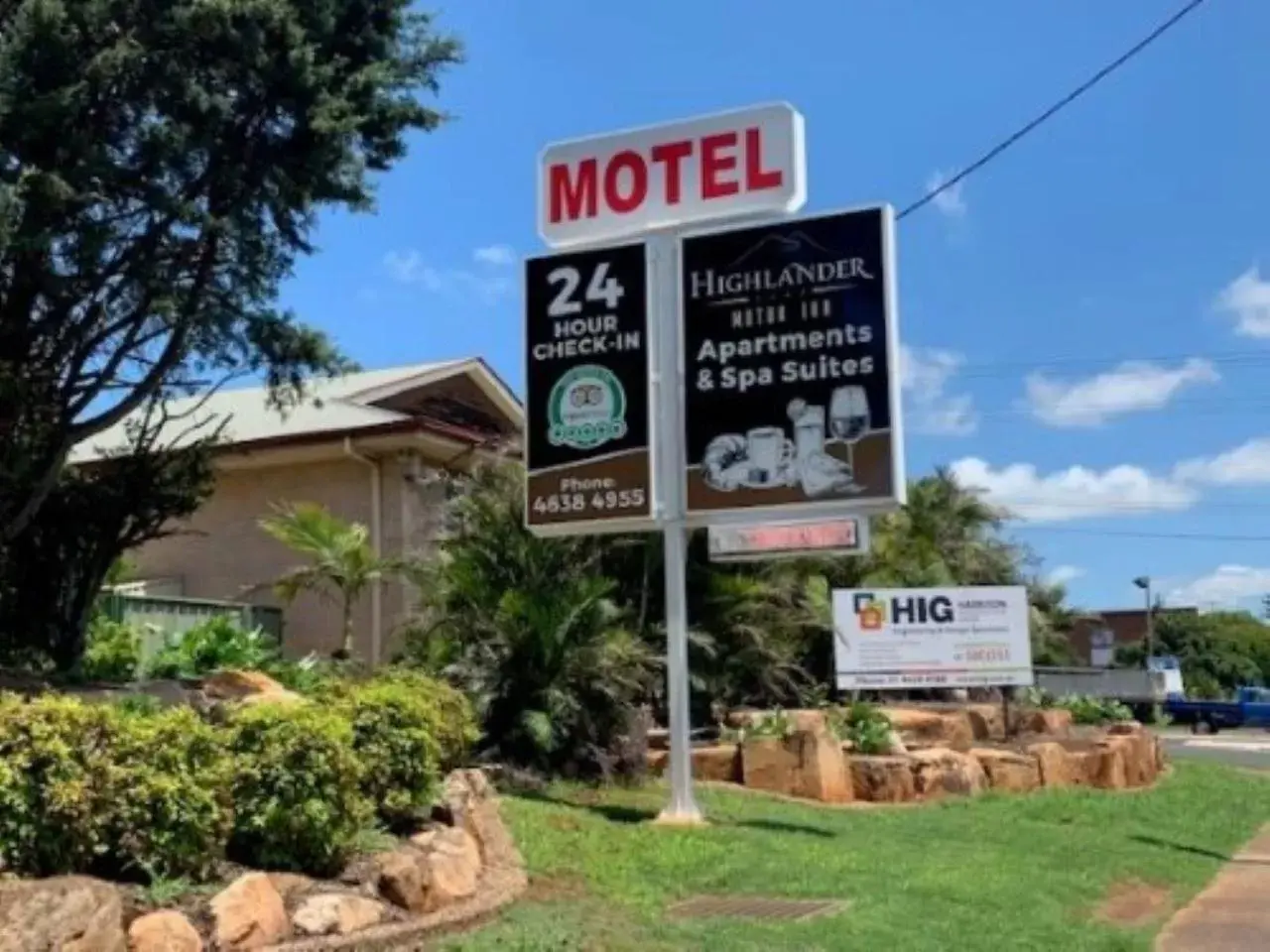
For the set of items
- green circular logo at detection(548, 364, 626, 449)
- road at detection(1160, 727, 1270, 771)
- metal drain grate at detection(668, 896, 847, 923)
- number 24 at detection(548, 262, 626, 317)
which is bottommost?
road at detection(1160, 727, 1270, 771)

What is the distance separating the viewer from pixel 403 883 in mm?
8391

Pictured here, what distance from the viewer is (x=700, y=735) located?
17672 mm

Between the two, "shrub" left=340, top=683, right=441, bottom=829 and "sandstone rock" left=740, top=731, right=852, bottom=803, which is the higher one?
"shrub" left=340, top=683, right=441, bottom=829

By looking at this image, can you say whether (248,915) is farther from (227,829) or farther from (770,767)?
(770,767)

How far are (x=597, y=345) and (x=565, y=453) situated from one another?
1.03 metres

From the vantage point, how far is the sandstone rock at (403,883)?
8.37 meters

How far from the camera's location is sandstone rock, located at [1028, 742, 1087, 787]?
18.9 m

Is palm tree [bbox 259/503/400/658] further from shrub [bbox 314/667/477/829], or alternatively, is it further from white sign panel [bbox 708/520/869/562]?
shrub [bbox 314/667/477/829]

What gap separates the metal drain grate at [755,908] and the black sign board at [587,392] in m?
4.22

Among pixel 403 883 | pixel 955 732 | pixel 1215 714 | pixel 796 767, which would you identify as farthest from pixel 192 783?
pixel 1215 714

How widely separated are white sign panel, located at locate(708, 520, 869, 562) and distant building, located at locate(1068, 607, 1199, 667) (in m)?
40.7

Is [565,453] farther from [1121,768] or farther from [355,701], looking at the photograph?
[1121,768]

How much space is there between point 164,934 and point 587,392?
7593 mm

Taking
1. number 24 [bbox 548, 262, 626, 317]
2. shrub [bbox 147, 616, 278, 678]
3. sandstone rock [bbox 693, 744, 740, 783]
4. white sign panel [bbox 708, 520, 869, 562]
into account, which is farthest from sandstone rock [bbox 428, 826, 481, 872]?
shrub [bbox 147, 616, 278, 678]
